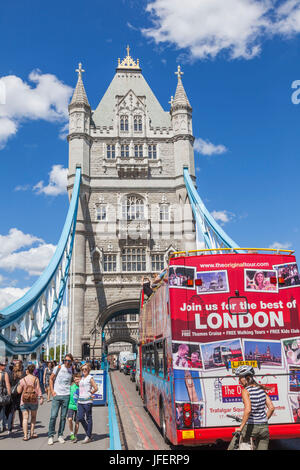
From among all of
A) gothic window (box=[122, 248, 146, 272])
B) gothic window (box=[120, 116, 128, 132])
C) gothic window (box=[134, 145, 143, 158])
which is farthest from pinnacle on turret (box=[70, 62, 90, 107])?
gothic window (box=[122, 248, 146, 272])

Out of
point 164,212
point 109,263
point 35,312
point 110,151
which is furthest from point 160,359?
point 110,151

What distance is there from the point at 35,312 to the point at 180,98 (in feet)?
84.1

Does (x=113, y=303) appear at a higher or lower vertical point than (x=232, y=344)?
higher

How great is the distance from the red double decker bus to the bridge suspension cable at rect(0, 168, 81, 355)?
8581 mm

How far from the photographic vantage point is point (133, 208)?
35500mm

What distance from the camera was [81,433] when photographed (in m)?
9.10

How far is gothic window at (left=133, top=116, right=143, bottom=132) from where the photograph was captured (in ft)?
125

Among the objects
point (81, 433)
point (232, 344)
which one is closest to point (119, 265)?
point (81, 433)

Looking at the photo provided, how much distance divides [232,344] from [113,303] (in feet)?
87.0

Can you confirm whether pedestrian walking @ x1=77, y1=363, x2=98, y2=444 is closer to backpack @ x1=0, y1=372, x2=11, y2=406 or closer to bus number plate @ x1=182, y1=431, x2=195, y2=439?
backpack @ x1=0, y1=372, x2=11, y2=406

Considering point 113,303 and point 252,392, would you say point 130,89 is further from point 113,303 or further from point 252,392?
point 252,392

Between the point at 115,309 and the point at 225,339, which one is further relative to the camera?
the point at 115,309

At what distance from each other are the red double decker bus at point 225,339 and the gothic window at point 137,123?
31.9 meters

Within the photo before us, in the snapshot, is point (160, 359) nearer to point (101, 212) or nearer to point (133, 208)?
point (101, 212)
